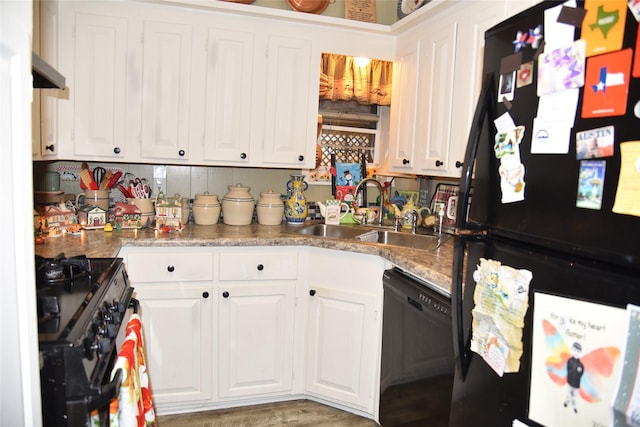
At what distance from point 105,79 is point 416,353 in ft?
6.93

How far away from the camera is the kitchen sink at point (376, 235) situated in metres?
2.65

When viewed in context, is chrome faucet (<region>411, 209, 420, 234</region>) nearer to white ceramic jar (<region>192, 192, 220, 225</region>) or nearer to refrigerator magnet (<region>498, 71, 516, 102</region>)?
white ceramic jar (<region>192, 192, 220, 225</region>)

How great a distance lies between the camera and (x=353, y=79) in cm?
313

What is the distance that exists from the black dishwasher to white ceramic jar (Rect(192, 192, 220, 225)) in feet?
3.85

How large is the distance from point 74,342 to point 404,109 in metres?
2.25

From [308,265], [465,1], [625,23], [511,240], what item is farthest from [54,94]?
[625,23]

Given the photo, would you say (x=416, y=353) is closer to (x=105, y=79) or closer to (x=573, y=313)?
(x=573, y=313)

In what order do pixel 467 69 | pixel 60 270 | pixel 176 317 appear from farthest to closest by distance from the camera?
pixel 176 317 < pixel 467 69 < pixel 60 270

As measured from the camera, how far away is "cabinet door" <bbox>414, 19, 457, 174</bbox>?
7.69ft

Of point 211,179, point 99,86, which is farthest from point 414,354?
point 99,86

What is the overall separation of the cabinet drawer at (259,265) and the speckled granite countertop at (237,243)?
6 cm

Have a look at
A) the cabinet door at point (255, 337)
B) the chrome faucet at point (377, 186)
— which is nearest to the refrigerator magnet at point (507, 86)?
the cabinet door at point (255, 337)

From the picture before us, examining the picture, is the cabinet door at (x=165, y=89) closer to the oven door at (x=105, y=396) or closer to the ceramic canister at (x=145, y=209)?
the ceramic canister at (x=145, y=209)

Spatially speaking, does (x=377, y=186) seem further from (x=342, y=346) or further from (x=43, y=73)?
(x=43, y=73)
